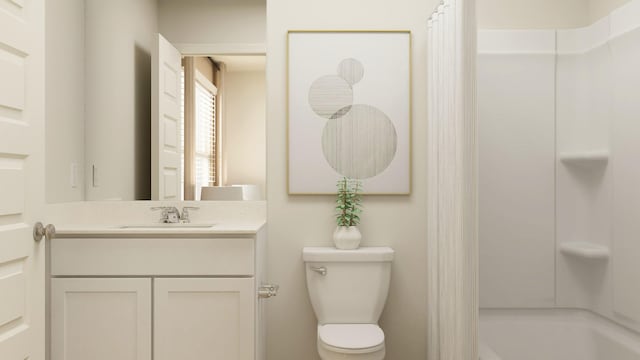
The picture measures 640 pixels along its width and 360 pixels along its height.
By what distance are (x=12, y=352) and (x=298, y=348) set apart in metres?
1.38

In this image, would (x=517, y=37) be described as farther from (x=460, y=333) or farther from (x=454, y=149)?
(x=460, y=333)

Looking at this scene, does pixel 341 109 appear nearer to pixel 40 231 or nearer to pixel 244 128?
pixel 244 128

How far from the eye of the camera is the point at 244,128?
8.36 ft

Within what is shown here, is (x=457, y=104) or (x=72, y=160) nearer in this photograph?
(x=457, y=104)

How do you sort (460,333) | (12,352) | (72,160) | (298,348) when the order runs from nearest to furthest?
(12,352) → (460,333) → (72,160) → (298,348)

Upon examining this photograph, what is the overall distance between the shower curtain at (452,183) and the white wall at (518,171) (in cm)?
46

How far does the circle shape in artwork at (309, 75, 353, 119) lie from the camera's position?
2564 millimetres

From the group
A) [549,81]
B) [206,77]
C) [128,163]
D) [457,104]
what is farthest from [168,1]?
Result: [549,81]

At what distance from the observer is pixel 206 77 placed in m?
2.53

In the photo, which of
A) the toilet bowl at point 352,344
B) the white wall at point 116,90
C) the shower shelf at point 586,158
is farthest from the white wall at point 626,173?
the white wall at point 116,90

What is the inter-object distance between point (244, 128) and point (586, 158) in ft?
5.86

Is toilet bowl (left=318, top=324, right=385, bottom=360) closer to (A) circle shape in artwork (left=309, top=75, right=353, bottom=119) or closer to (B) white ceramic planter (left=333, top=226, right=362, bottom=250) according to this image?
(B) white ceramic planter (left=333, top=226, right=362, bottom=250)

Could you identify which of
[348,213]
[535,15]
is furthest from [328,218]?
[535,15]

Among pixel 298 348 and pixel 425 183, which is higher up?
pixel 425 183
